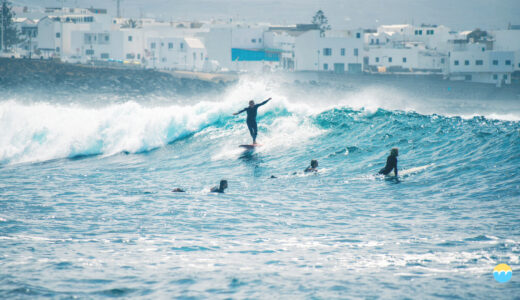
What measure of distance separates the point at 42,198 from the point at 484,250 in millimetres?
10690

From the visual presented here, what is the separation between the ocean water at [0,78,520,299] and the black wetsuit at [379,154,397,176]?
399 millimetres

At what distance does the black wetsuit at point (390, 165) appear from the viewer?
656 inches

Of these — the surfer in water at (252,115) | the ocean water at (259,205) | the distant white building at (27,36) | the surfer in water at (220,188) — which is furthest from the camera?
the distant white building at (27,36)

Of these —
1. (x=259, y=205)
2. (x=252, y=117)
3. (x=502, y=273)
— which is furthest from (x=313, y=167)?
(x=502, y=273)

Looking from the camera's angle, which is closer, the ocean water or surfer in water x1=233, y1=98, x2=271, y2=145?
the ocean water

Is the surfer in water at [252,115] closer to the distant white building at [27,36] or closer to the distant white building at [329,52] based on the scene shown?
the distant white building at [329,52]

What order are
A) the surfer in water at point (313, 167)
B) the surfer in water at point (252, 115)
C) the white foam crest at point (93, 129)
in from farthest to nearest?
the white foam crest at point (93, 129) → the surfer in water at point (252, 115) → the surfer in water at point (313, 167)

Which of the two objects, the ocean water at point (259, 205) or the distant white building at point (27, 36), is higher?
the distant white building at point (27, 36)

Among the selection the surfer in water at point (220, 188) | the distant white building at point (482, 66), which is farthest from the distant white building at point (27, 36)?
the surfer in water at point (220, 188)

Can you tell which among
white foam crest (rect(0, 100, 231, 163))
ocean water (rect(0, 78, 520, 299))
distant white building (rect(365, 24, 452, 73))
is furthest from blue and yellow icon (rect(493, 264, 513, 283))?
distant white building (rect(365, 24, 452, 73))

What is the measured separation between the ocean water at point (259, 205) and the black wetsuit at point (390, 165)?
399 mm

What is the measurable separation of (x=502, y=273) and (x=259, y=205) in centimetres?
632

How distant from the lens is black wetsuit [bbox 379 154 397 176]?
54.7 ft

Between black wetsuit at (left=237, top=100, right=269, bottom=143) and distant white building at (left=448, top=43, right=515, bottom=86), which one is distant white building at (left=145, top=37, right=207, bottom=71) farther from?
black wetsuit at (left=237, top=100, right=269, bottom=143)
